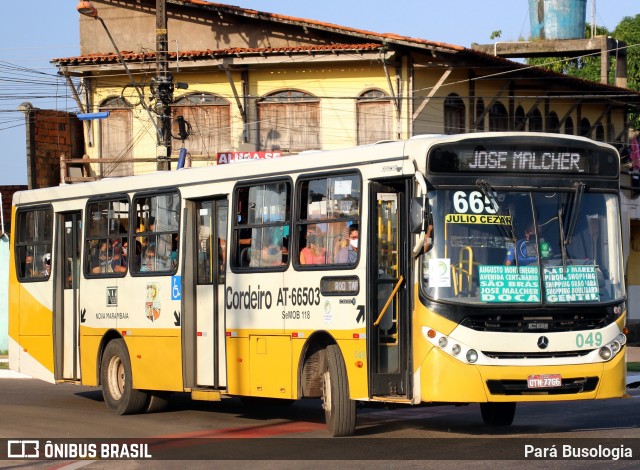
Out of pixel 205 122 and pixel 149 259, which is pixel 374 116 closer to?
pixel 205 122

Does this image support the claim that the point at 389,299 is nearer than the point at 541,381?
No

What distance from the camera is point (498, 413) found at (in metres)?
14.7

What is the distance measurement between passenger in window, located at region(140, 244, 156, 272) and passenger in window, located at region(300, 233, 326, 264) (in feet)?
11.2

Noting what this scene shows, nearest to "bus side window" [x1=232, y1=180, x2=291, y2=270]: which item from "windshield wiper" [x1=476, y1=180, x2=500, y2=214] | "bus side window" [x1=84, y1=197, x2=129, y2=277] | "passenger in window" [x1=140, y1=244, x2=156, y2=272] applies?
"passenger in window" [x1=140, y1=244, x2=156, y2=272]

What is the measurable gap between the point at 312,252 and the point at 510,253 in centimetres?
254

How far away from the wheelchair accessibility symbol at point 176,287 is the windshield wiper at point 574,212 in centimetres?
559

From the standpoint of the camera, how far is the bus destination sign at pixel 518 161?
12.9 meters

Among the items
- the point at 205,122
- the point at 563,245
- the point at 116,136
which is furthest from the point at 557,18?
the point at 563,245

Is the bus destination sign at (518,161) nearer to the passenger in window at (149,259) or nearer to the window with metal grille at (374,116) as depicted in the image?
the passenger in window at (149,259)

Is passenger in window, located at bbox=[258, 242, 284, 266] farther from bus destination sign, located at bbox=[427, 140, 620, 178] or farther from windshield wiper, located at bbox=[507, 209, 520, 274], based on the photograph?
windshield wiper, located at bbox=[507, 209, 520, 274]

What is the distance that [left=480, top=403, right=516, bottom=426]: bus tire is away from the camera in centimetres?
1462

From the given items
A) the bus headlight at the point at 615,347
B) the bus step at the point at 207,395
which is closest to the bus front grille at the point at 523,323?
the bus headlight at the point at 615,347

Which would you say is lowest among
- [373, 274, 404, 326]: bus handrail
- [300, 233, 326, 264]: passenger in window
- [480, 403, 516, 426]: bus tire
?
[480, 403, 516, 426]: bus tire

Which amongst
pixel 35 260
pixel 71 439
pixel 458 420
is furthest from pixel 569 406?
pixel 35 260
